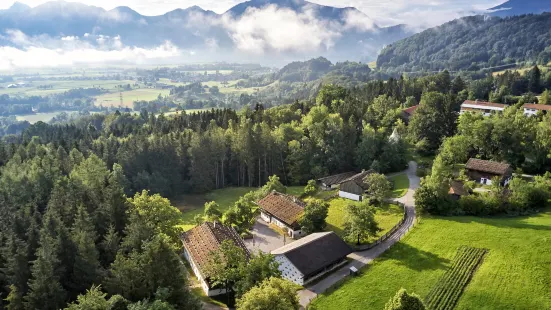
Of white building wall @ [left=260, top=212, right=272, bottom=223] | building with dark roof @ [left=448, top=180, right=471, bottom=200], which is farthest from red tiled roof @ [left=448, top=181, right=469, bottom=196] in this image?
white building wall @ [left=260, top=212, right=272, bottom=223]

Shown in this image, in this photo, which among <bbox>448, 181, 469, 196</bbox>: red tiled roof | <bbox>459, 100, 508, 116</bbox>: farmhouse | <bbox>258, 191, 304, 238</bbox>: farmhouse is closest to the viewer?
<bbox>258, 191, 304, 238</bbox>: farmhouse

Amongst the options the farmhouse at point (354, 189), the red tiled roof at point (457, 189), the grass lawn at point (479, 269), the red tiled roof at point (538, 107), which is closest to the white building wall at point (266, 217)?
the farmhouse at point (354, 189)

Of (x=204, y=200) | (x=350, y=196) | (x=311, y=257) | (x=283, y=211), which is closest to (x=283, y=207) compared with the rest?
(x=283, y=211)

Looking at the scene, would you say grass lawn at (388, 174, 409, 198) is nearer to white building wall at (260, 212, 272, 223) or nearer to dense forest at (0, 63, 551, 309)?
dense forest at (0, 63, 551, 309)

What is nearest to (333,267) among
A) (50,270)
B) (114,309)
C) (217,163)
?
(114,309)

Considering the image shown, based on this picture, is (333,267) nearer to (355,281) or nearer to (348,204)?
(355,281)

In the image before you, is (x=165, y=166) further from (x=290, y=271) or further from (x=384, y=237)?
(x=384, y=237)
